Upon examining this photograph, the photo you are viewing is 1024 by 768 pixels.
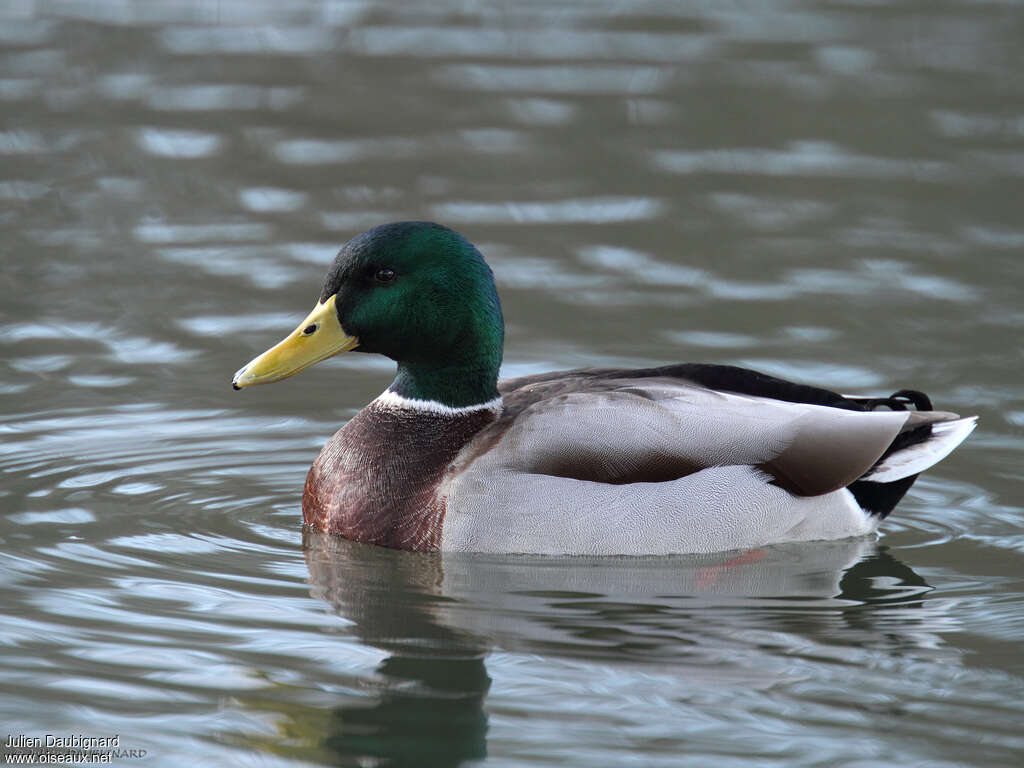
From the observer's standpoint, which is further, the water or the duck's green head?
the duck's green head

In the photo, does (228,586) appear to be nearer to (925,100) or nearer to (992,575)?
(992,575)

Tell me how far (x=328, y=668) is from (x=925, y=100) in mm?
8603

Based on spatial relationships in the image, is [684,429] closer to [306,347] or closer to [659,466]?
[659,466]

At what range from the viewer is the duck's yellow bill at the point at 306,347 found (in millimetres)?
7328

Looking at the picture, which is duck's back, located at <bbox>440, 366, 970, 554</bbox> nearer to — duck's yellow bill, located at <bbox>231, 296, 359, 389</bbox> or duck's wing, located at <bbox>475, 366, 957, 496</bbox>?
duck's wing, located at <bbox>475, 366, 957, 496</bbox>

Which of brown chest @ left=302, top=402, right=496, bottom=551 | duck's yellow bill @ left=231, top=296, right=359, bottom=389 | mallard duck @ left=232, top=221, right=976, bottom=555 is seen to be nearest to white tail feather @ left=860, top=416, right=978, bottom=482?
mallard duck @ left=232, top=221, right=976, bottom=555

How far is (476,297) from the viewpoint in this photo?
7.49 m

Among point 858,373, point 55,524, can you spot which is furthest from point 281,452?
point 858,373

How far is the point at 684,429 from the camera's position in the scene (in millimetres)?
7352

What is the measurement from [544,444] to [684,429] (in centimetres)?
57

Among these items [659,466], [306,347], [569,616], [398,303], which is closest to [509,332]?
[398,303]

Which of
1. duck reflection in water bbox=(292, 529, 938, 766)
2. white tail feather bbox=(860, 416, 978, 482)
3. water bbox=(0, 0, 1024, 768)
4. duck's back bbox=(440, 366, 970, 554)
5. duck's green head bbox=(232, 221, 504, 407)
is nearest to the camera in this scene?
duck reflection in water bbox=(292, 529, 938, 766)

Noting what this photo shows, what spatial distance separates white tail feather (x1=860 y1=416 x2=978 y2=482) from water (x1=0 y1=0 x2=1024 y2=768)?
31cm

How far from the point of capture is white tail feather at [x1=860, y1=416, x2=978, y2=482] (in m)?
7.70
